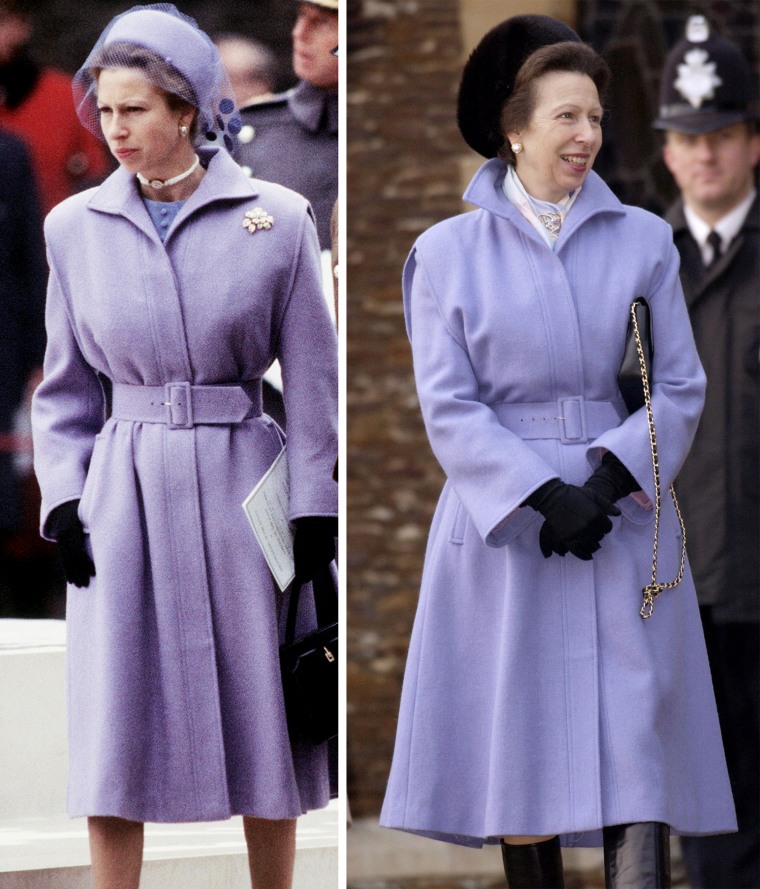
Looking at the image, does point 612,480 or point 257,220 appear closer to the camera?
point 612,480

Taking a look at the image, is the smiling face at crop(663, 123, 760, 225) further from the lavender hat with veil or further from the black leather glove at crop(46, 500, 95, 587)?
the black leather glove at crop(46, 500, 95, 587)

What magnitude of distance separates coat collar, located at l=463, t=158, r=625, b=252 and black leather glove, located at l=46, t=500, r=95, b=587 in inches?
46.4

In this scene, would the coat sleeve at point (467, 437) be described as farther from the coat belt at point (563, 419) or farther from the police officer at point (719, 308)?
the police officer at point (719, 308)

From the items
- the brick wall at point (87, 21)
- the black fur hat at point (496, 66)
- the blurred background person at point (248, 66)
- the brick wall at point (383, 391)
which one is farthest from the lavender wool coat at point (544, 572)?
the brick wall at point (383, 391)

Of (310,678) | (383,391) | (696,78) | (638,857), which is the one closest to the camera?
(638,857)

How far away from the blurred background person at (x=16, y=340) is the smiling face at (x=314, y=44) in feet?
2.33

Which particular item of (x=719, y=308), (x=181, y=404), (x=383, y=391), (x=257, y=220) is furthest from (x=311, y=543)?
(x=383, y=391)

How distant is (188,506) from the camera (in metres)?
4.43

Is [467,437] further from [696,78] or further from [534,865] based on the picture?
[696,78]

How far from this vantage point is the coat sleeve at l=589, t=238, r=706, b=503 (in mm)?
4289

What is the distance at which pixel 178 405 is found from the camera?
443 cm

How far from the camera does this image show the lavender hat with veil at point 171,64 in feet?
14.6

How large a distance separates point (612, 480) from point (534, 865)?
88 cm

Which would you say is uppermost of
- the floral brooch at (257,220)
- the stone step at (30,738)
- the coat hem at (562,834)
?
the floral brooch at (257,220)
